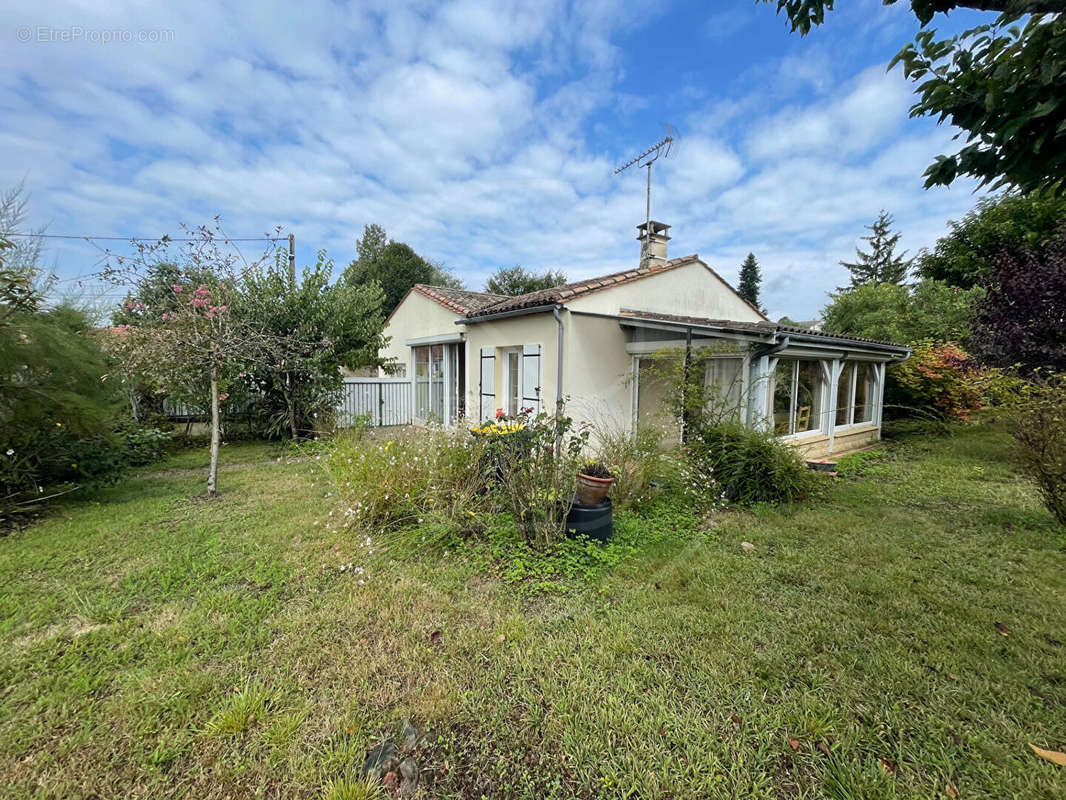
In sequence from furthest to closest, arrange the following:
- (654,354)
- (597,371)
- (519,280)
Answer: (519,280) < (597,371) < (654,354)

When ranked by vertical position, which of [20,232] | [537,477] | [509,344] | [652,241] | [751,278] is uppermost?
[751,278]

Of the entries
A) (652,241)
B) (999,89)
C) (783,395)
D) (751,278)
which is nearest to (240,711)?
(999,89)

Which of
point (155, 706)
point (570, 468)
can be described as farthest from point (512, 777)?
point (570, 468)

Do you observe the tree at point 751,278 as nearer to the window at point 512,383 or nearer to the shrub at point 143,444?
the window at point 512,383

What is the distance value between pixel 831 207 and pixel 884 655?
1426 cm

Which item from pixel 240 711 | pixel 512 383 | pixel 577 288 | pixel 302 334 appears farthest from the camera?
pixel 512 383

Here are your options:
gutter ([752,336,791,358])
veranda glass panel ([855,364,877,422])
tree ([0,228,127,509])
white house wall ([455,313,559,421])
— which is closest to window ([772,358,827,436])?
gutter ([752,336,791,358])

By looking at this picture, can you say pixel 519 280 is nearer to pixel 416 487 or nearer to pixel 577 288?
pixel 577 288

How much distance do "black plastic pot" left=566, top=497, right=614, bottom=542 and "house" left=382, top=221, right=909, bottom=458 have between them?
341 centimetres

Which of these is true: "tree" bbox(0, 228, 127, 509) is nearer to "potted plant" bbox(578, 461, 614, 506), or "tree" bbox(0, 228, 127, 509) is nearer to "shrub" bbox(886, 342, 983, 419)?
"potted plant" bbox(578, 461, 614, 506)

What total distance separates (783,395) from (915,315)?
10.4m

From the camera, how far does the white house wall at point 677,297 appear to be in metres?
9.45

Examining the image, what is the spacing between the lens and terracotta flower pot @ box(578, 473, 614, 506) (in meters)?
4.99

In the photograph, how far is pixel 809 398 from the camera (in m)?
10.3
